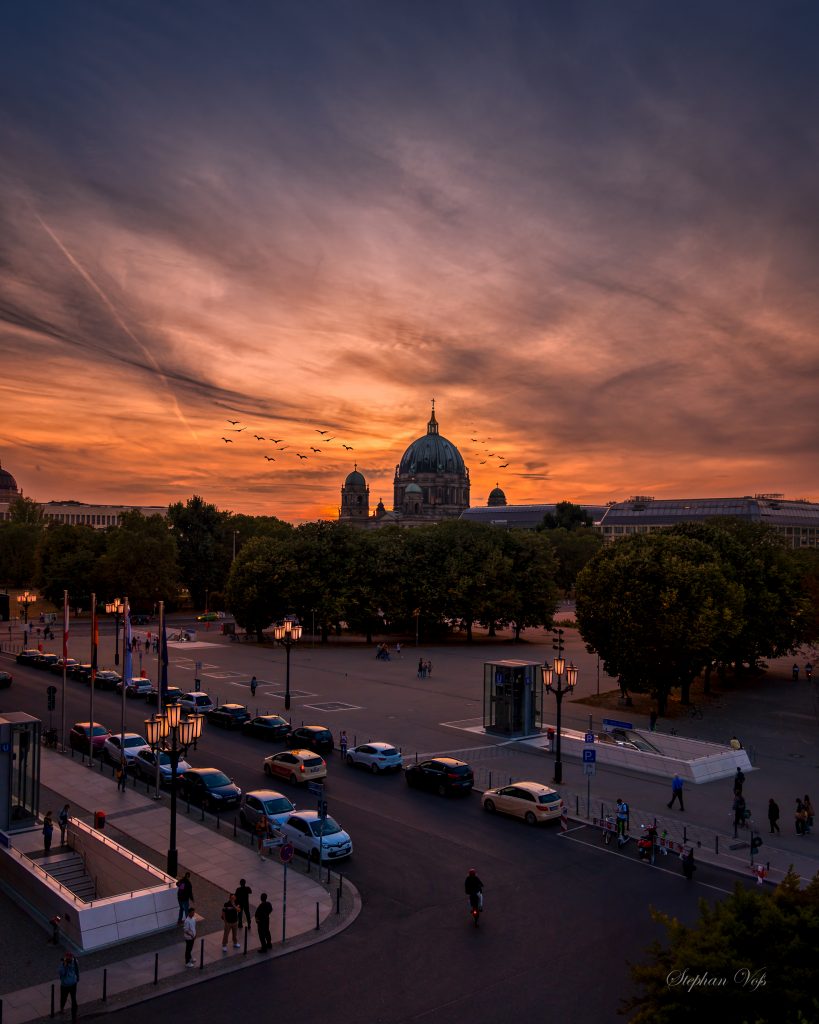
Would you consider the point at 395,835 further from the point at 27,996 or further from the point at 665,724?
the point at 665,724

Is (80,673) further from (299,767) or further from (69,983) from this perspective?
(69,983)

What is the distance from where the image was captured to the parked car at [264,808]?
25.4 meters

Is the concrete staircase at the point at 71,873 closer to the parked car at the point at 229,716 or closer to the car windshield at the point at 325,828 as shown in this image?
the car windshield at the point at 325,828

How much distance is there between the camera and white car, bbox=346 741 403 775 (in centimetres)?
3303

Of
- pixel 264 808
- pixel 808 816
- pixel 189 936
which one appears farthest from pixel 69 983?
pixel 808 816

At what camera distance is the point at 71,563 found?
104188 millimetres

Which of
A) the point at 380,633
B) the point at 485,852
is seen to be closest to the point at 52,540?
the point at 380,633

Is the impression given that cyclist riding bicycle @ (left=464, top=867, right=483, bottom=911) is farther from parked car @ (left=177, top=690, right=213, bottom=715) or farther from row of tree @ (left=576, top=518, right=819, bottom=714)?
row of tree @ (left=576, top=518, right=819, bottom=714)

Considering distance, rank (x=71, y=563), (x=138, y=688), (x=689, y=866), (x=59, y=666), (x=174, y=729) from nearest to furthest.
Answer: (x=689, y=866) → (x=174, y=729) → (x=138, y=688) → (x=59, y=666) → (x=71, y=563)

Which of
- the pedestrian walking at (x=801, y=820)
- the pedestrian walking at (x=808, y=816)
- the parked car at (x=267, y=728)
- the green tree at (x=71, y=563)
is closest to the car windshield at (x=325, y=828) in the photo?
the parked car at (x=267, y=728)

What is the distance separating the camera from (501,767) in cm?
3422

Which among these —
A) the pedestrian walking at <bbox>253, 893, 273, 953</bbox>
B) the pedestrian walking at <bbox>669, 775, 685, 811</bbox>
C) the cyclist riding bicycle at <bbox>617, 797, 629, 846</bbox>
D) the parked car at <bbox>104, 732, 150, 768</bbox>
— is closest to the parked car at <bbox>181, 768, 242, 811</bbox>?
the parked car at <bbox>104, 732, 150, 768</bbox>

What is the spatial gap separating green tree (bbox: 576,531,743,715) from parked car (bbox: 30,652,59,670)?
3950cm

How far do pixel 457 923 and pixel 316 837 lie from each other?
18.6ft
